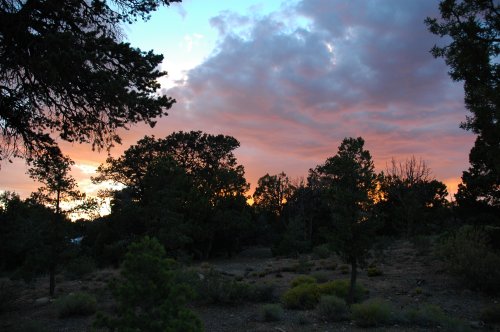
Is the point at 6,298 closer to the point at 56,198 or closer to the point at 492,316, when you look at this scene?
the point at 56,198

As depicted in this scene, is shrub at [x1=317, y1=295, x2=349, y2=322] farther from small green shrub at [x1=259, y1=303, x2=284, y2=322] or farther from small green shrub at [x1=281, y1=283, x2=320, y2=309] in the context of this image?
small green shrub at [x1=281, y1=283, x2=320, y2=309]

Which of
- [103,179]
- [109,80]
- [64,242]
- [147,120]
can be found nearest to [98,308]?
[64,242]

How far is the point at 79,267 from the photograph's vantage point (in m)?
21.1

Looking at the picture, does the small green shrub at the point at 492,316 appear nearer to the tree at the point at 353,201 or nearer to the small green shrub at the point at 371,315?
the small green shrub at the point at 371,315

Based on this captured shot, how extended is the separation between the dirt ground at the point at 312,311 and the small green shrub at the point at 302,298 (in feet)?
1.60

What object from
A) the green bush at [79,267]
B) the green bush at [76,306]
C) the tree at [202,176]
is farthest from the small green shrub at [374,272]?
the tree at [202,176]

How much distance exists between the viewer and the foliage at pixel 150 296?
4.93 m

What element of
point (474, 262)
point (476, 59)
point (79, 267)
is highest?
point (476, 59)

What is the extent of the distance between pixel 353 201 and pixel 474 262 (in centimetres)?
647

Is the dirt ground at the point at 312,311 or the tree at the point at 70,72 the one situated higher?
the tree at the point at 70,72

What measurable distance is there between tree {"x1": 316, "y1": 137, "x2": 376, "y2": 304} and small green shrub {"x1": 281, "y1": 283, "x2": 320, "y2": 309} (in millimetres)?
1160

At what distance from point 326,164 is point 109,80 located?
27.6 ft

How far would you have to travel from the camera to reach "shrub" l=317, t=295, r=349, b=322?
37.8 feet

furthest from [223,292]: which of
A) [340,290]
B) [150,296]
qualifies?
[150,296]
